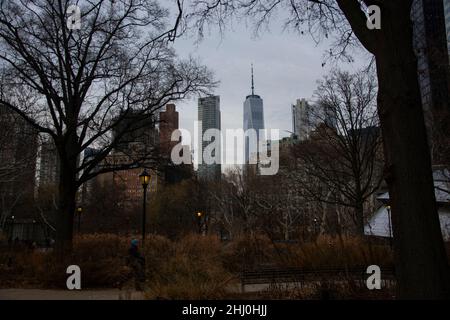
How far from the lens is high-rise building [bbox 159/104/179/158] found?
19005mm

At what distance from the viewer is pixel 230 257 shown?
16312mm

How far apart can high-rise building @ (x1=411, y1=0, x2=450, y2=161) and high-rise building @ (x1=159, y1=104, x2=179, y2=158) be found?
1115 cm

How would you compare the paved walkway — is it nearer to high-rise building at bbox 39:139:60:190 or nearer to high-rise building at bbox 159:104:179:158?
high-rise building at bbox 39:139:60:190

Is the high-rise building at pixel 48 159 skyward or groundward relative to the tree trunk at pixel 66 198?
skyward

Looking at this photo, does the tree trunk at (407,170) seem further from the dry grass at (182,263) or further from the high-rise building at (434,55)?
the dry grass at (182,263)

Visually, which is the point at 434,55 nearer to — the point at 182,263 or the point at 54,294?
the point at 182,263

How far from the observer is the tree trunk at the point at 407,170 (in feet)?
15.8

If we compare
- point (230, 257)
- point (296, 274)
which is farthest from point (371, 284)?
point (230, 257)

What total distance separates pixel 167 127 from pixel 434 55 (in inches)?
479

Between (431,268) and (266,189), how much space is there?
43.1m

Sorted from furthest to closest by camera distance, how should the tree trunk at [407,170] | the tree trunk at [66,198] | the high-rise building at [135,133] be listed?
the high-rise building at [135,133], the tree trunk at [66,198], the tree trunk at [407,170]

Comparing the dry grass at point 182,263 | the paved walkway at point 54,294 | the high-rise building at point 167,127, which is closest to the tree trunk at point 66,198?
the dry grass at point 182,263

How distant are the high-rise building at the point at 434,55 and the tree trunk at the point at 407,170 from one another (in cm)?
317
